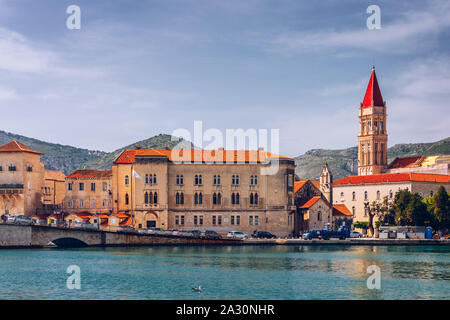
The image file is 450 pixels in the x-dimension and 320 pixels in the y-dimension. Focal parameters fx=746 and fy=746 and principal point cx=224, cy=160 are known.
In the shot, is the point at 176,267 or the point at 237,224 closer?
the point at 176,267

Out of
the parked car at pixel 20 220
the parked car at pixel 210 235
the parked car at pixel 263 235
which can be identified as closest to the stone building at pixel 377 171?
the parked car at pixel 263 235

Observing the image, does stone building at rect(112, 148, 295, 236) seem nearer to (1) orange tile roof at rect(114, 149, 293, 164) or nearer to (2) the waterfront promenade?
(1) orange tile roof at rect(114, 149, 293, 164)

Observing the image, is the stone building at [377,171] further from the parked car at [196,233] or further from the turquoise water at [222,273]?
the turquoise water at [222,273]

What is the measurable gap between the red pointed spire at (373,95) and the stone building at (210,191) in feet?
205

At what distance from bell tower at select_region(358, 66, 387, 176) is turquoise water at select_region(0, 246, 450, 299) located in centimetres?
7731

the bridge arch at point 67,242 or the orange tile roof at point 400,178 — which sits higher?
the orange tile roof at point 400,178

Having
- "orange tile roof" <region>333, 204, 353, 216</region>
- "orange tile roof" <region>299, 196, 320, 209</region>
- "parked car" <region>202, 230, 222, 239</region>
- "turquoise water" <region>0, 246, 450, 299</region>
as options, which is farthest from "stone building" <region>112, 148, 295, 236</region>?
"orange tile roof" <region>333, 204, 353, 216</region>

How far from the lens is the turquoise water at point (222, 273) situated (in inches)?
1940

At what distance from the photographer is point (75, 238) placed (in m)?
94.0

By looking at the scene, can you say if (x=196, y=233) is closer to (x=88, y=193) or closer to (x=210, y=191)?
(x=210, y=191)

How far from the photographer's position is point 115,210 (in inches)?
4225

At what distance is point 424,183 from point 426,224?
1838 cm
